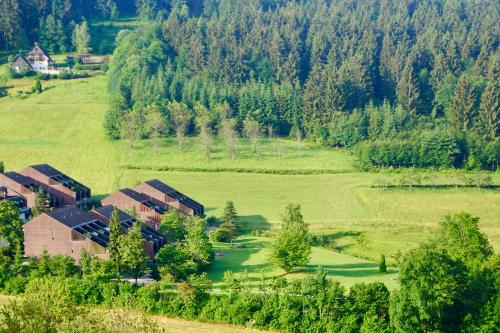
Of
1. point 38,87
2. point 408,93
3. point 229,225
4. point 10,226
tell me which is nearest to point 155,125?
point 38,87

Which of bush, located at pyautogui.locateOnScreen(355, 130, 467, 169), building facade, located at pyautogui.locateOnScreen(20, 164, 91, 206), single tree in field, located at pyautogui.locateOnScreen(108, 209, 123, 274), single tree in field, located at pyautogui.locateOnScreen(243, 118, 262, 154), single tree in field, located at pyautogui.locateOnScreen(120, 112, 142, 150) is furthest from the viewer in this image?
single tree in field, located at pyautogui.locateOnScreen(243, 118, 262, 154)

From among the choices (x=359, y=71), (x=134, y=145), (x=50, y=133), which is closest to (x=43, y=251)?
(x=134, y=145)

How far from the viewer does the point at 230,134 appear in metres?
77.2

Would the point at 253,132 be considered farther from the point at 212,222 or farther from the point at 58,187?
the point at 58,187

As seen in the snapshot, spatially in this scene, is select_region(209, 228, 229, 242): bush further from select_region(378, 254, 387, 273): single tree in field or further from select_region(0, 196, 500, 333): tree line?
select_region(378, 254, 387, 273): single tree in field

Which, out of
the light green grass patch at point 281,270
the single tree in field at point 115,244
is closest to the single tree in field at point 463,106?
the light green grass patch at point 281,270

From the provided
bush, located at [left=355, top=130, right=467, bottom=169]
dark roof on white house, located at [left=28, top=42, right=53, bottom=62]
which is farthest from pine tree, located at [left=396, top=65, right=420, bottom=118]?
dark roof on white house, located at [left=28, top=42, right=53, bottom=62]

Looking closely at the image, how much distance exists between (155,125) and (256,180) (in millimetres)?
15987

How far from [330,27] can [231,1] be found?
35694 mm

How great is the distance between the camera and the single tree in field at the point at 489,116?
8419 cm

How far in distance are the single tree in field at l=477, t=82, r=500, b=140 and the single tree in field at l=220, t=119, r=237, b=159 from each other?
28405 millimetres

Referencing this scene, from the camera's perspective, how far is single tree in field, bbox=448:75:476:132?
284ft

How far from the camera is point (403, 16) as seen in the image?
395ft

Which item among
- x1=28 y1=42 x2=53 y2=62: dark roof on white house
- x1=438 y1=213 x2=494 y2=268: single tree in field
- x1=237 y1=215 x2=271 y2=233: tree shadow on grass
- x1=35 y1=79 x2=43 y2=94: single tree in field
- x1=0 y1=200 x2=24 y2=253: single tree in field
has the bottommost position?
x1=237 y1=215 x2=271 y2=233: tree shadow on grass
